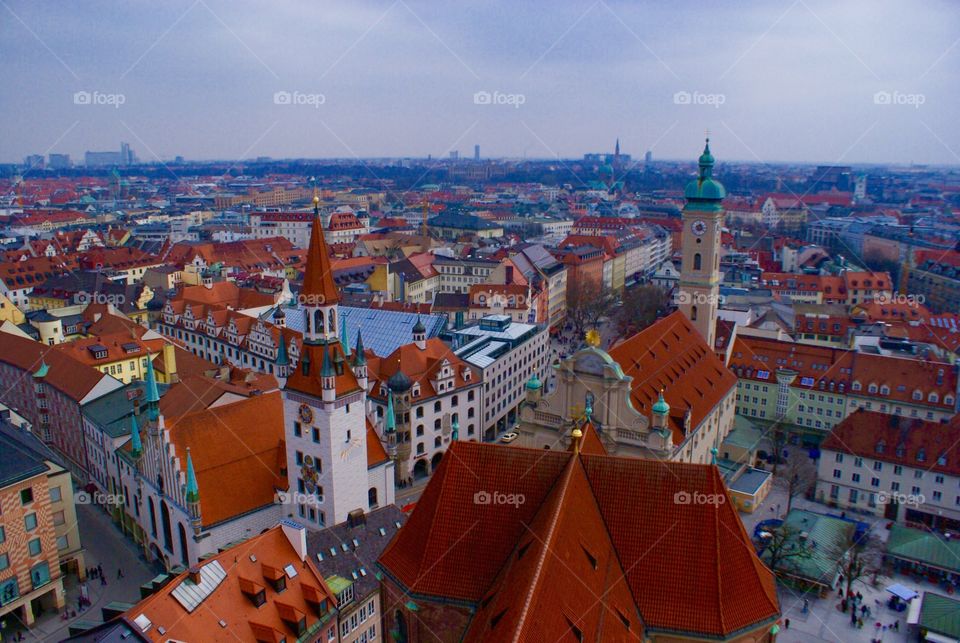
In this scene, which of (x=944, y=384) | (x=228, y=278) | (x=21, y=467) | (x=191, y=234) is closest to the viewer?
(x=21, y=467)

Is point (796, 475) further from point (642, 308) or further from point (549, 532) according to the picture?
point (642, 308)

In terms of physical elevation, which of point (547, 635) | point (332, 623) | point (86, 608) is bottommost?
point (86, 608)

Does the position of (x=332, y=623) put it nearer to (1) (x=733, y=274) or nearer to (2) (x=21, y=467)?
(2) (x=21, y=467)

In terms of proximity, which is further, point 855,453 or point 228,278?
point 228,278

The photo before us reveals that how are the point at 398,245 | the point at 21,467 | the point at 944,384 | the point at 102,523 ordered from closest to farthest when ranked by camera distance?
the point at 21,467 → the point at 102,523 → the point at 944,384 → the point at 398,245

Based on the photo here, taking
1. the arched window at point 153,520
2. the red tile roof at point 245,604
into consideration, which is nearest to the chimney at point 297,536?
the red tile roof at point 245,604

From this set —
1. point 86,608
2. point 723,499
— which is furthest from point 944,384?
point 86,608

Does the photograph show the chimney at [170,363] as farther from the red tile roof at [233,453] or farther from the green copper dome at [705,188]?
the green copper dome at [705,188]
